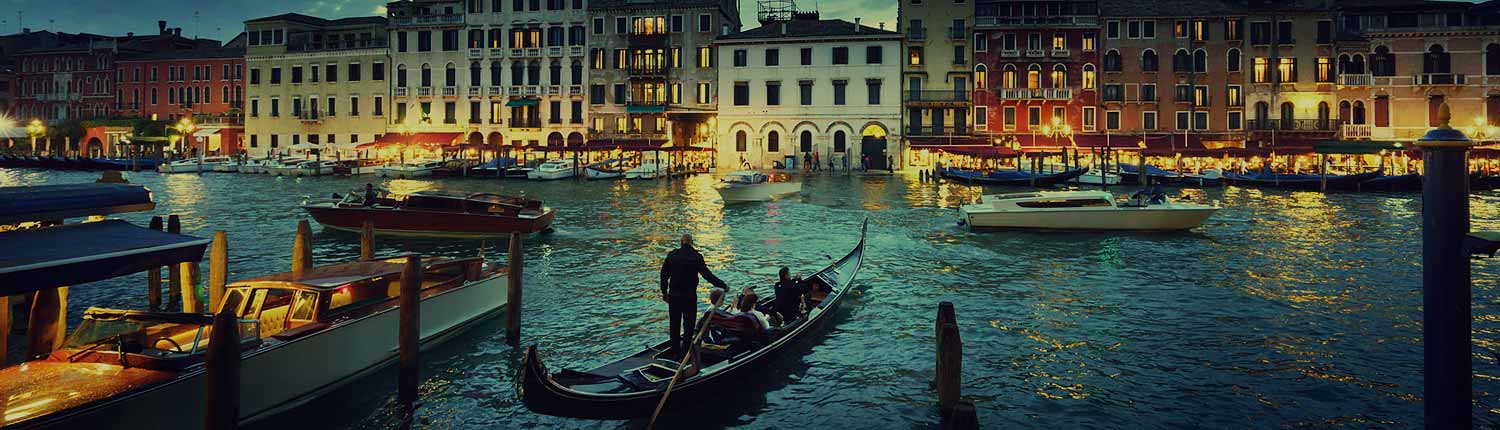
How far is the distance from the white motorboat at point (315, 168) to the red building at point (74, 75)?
30622 millimetres

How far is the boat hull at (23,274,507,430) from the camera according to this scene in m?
6.48

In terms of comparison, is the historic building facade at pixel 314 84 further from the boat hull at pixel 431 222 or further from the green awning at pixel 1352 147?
the green awning at pixel 1352 147

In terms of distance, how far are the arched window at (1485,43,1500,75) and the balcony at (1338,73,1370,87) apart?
5563 mm

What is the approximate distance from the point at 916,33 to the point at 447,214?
38.7m

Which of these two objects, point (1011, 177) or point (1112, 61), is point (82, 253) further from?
point (1112, 61)

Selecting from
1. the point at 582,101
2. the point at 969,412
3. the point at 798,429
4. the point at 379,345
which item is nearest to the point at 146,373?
the point at 379,345

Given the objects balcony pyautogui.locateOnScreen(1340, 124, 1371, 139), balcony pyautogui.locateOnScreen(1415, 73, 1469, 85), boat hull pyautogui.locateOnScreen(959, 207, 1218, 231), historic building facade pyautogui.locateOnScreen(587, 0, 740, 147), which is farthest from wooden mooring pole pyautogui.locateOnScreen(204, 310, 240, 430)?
balcony pyautogui.locateOnScreen(1415, 73, 1469, 85)

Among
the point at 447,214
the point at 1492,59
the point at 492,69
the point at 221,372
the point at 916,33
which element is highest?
the point at 916,33

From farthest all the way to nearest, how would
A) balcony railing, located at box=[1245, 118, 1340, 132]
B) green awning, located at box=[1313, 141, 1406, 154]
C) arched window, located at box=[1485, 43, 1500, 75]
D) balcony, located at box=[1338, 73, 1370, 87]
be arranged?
balcony railing, located at box=[1245, 118, 1340, 132]
balcony, located at box=[1338, 73, 1370, 87]
arched window, located at box=[1485, 43, 1500, 75]
green awning, located at box=[1313, 141, 1406, 154]

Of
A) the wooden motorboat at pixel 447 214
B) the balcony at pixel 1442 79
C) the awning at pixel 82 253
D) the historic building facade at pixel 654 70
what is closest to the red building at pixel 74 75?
the historic building facade at pixel 654 70

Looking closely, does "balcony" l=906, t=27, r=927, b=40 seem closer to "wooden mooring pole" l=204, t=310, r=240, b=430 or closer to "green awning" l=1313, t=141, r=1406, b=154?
"green awning" l=1313, t=141, r=1406, b=154

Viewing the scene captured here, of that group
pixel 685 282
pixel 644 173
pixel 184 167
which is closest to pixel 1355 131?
pixel 644 173

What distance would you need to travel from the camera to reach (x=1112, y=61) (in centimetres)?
5203

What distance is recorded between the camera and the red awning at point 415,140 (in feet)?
186
